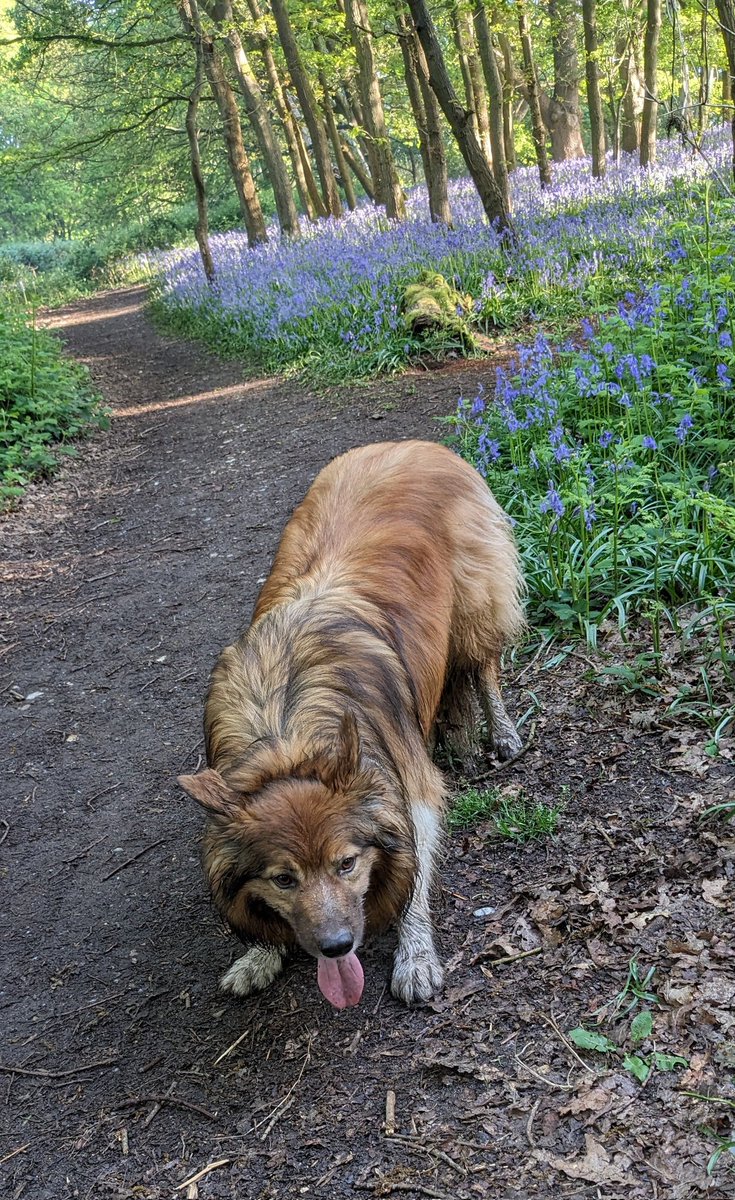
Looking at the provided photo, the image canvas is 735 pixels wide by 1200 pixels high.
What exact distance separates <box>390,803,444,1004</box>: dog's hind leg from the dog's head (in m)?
0.43

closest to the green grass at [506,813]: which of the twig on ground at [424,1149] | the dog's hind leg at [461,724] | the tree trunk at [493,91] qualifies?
the dog's hind leg at [461,724]

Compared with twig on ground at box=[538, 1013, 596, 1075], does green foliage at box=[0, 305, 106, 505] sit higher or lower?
higher

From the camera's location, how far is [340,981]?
2703 mm

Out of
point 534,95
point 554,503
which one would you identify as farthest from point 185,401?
point 554,503

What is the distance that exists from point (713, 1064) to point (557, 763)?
159cm

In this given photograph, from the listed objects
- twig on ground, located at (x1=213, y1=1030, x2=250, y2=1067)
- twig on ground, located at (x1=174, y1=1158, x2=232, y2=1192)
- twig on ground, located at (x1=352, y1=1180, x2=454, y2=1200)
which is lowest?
twig on ground, located at (x1=213, y1=1030, x2=250, y2=1067)

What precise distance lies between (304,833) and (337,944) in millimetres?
318

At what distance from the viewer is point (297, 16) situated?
53.8 ft

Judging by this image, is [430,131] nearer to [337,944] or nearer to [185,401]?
[185,401]

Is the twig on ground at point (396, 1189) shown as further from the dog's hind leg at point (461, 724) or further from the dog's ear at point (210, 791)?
the dog's hind leg at point (461, 724)

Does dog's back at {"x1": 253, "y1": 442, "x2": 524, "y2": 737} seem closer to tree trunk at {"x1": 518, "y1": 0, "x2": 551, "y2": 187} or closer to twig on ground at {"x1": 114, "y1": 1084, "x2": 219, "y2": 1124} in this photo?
twig on ground at {"x1": 114, "y1": 1084, "x2": 219, "y2": 1124}

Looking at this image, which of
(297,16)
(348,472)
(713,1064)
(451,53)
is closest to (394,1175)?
(713,1064)

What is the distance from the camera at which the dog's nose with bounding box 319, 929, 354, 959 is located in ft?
8.16

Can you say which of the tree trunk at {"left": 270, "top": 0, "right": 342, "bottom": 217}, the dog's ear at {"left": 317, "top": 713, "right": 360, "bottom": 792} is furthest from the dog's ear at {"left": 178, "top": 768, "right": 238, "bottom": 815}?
the tree trunk at {"left": 270, "top": 0, "right": 342, "bottom": 217}
